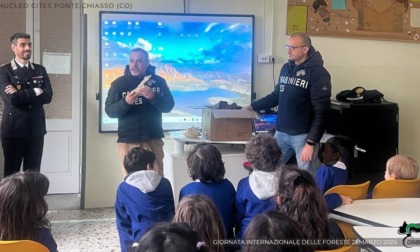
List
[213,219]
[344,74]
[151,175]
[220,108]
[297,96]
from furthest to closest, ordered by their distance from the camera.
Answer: [344,74], [220,108], [297,96], [151,175], [213,219]

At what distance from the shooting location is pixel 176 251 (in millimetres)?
1182

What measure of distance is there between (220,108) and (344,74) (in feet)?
5.22

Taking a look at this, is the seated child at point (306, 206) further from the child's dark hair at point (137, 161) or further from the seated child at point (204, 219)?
the child's dark hair at point (137, 161)

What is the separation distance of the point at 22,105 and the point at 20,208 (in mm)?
1928

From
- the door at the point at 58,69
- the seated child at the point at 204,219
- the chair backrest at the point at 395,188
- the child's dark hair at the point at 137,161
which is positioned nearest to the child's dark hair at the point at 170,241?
the seated child at the point at 204,219

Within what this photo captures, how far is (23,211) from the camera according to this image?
6.57ft

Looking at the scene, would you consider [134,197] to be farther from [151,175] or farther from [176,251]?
[176,251]

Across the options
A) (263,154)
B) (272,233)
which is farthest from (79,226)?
(272,233)

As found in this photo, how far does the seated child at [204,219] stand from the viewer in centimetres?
180

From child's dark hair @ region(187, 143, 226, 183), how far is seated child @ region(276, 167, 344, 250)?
1.62ft

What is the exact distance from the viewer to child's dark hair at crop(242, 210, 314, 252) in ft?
4.64

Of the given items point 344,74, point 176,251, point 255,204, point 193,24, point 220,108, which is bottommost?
point 255,204

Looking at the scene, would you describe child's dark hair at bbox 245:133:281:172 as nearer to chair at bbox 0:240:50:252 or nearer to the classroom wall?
chair at bbox 0:240:50:252

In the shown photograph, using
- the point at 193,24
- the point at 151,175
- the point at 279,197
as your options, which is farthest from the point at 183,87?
the point at 279,197
